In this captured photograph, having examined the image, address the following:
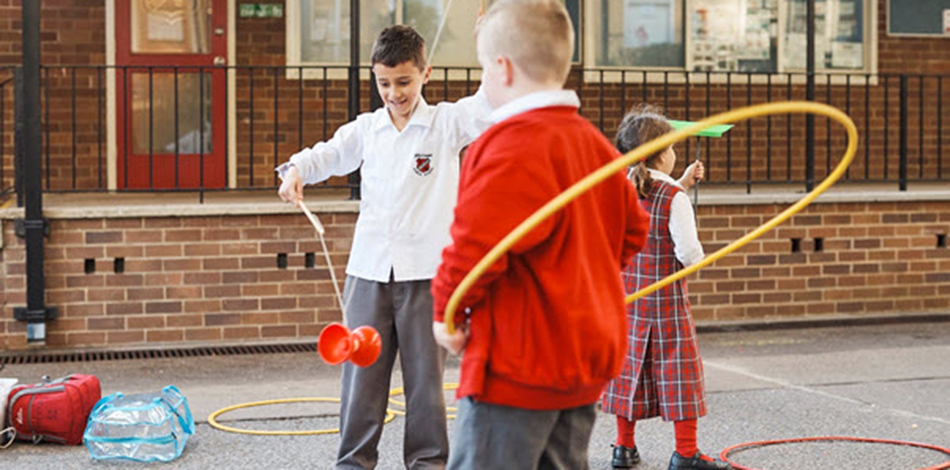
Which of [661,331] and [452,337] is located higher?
[452,337]

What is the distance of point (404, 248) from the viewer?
4.62 meters

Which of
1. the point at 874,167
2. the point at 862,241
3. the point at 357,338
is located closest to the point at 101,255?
the point at 357,338

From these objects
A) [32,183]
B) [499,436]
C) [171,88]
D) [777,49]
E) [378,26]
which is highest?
[378,26]

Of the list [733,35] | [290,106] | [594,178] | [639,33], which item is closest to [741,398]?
[594,178]

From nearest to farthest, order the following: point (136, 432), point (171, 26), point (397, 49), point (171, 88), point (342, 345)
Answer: point (342, 345)
point (397, 49)
point (136, 432)
point (171, 88)
point (171, 26)

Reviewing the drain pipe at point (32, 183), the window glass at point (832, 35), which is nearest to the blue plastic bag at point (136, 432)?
the drain pipe at point (32, 183)

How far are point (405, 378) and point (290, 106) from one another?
6.89 metres

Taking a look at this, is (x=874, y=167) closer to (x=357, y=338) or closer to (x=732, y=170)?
(x=732, y=170)

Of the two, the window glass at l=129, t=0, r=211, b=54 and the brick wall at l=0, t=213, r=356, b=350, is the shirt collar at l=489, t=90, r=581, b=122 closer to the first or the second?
the brick wall at l=0, t=213, r=356, b=350

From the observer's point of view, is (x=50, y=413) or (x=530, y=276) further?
(x=50, y=413)

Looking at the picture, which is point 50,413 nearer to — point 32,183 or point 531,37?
point 32,183

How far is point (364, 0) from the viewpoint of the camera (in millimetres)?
11461

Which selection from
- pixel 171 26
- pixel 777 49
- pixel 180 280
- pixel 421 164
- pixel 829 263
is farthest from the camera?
pixel 777 49

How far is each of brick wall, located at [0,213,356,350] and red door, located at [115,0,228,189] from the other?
8.12ft
